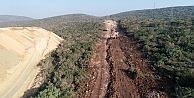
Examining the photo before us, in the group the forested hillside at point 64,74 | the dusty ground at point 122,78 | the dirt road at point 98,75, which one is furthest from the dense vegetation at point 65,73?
the dusty ground at point 122,78

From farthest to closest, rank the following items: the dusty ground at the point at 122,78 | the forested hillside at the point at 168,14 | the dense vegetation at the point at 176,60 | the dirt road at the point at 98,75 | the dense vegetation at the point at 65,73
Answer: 1. the forested hillside at the point at 168,14
2. the dirt road at the point at 98,75
3. the dense vegetation at the point at 65,73
4. the dusty ground at the point at 122,78
5. the dense vegetation at the point at 176,60

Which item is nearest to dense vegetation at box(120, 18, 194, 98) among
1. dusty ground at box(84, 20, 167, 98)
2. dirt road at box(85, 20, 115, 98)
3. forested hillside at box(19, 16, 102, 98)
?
dusty ground at box(84, 20, 167, 98)

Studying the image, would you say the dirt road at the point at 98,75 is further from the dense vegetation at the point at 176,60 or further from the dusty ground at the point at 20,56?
the dusty ground at the point at 20,56

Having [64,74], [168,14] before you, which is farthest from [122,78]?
[168,14]

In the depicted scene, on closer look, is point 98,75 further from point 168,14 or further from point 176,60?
point 168,14

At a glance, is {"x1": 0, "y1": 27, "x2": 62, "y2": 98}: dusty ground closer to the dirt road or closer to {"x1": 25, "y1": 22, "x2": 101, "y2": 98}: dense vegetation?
{"x1": 25, "y1": 22, "x2": 101, "y2": 98}: dense vegetation

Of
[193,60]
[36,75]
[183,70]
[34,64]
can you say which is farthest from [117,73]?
[34,64]

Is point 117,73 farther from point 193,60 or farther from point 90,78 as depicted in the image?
point 193,60
